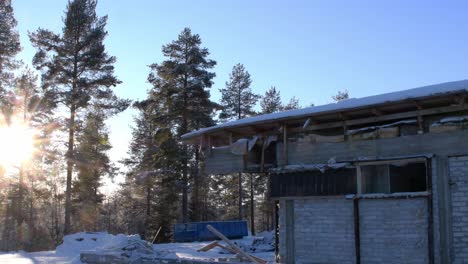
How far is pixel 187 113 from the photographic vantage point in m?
37.8

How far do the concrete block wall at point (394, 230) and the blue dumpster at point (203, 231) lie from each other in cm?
1937

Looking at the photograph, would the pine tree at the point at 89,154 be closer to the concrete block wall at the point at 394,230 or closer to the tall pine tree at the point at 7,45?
the tall pine tree at the point at 7,45

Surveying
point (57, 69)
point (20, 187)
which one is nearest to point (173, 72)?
point (57, 69)

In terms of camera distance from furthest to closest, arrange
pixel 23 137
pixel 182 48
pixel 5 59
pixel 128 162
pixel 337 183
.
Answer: pixel 128 162 < pixel 182 48 < pixel 23 137 < pixel 5 59 < pixel 337 183

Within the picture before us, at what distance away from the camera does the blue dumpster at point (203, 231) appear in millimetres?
32438

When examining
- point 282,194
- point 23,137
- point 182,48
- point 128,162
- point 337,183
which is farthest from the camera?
point 128,162

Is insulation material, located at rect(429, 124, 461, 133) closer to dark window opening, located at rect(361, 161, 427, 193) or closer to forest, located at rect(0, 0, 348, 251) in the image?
dark window opening, located at rect(361, 161, 427, 193)

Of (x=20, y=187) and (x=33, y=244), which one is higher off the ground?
(x=20, y=187)

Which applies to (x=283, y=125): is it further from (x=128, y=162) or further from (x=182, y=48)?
(x=128, y=162)

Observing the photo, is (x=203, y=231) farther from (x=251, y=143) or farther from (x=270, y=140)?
(x=270, y=140)

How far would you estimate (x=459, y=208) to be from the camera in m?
12.4

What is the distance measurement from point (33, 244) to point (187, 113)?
15.7m

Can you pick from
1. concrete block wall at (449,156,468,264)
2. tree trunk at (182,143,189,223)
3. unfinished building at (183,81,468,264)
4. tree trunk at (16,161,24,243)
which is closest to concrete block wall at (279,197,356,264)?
unfinished building at (183,81,468,264)

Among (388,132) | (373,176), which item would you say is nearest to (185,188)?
(373,176)
